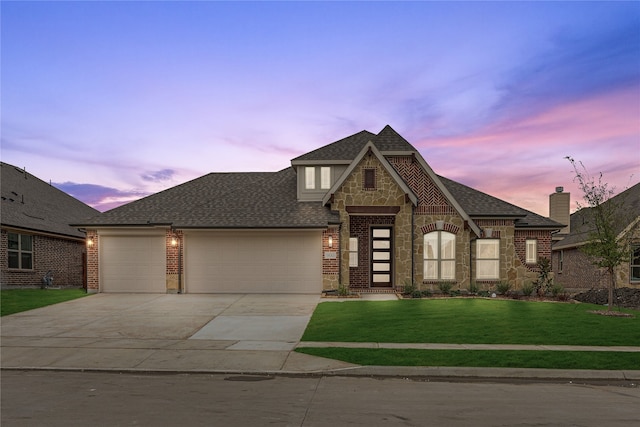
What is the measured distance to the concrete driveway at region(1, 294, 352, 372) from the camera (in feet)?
30.8

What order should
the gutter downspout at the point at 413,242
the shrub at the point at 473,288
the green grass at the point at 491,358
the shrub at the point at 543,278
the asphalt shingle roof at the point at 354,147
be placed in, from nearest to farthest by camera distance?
the green grass at the point at 491,358
the shrub at the point at 473,288
the shrub at the point at 543,278
the gutter downspout at the point at 413,242
the asphalt shingle roof at the point at 354,147

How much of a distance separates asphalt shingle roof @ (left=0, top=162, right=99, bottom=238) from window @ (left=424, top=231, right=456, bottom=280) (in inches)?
789

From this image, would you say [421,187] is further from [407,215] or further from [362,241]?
[362,241]

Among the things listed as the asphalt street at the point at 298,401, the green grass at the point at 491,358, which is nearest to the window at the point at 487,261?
the green grass at the point at 491,358

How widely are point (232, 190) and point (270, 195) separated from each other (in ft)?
7.71

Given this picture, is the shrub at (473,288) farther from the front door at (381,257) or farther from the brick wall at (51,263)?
the brick wall at (51,263)

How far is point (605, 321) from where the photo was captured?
42.8ft

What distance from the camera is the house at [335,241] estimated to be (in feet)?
67.7

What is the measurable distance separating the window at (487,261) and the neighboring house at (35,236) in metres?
22.0

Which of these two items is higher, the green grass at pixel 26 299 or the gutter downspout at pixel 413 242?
the gutter downspout at pixel 413 242

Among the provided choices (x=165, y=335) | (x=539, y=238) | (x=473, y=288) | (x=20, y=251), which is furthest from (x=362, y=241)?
(x=20, y=251)

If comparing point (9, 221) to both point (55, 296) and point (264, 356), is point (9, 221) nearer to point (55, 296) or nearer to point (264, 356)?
point (55, 296)

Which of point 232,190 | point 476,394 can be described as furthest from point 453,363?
point 232,190

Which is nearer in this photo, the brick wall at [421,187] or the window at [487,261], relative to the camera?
the brick wall at [421,187]
